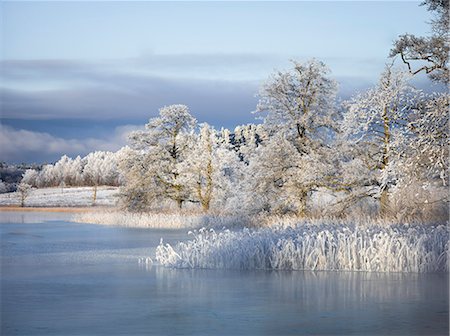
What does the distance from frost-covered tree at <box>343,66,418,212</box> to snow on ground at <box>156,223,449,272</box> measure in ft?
25.7

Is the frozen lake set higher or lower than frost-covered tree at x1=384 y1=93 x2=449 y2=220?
lower

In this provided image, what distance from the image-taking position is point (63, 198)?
79500mm

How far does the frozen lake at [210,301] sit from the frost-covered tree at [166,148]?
22.1 meters

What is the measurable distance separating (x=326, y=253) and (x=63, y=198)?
66289mm

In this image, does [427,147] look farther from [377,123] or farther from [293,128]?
[293,128]

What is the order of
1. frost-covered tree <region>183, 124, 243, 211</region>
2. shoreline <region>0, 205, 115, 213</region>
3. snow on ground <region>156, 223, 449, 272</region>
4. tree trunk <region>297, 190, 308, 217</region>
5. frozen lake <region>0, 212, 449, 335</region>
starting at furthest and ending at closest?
shoreline <region>0, 205, 115, 213</region> < frost-covered tree <region>183, 124, 243, 211</region> < tree trunk <region>297, 190, 308, 217</region> < snow on ground <region>156, 223, 449, 272</region> < frozen lake <region>0, 212, 449, 335</region>

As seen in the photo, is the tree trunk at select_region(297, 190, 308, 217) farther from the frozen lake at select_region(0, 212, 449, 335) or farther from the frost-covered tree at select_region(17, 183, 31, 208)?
the frost-covered tree at select_region(17, 183, 31, 208)

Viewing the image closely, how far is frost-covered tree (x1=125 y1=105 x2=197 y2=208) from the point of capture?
40281 millimetres

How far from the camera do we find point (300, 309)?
11320mm

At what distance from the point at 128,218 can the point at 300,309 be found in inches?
1078

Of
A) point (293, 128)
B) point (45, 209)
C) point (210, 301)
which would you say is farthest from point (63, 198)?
point (210, 301)

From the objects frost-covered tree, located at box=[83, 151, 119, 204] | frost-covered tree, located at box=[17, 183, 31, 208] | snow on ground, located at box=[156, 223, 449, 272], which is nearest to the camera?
snow on ground, located at box=[156, 223, 449, 272]

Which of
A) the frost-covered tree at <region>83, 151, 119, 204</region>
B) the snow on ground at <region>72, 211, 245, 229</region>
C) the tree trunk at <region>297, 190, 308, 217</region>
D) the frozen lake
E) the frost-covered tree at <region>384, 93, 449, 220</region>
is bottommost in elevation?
the frozen lake

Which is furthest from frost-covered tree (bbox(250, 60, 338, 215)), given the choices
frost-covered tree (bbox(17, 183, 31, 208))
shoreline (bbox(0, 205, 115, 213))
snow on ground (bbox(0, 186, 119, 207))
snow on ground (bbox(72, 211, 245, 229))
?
frost-covered tree (bbox(17, 183, 31, 208))
